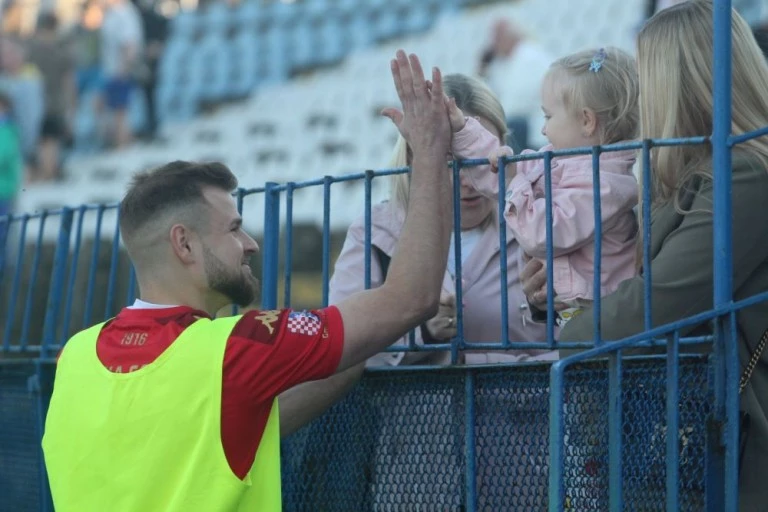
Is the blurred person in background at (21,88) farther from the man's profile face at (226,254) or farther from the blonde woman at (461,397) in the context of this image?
the man's profile face at (226,254)

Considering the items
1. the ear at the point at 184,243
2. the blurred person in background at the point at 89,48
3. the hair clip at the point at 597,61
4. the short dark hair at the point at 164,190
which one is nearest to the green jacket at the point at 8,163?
the blurred person in background at the point at 89,48

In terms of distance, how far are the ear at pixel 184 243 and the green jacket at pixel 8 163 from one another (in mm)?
7935

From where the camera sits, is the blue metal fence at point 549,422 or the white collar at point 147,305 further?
the white collar at point 147,305

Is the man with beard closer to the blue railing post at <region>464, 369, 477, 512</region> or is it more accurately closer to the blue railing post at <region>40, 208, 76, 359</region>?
the blue railing post at <region>464, 369, 477, 512</region>

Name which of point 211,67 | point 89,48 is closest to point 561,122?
point 89,48

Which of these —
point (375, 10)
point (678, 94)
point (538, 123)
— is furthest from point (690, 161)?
point (375, 10)

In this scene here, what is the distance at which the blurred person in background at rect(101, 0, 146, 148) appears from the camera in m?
15.3

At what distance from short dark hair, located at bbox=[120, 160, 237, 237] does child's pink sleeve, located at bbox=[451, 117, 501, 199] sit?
600mm

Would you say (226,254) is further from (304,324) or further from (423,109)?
(423,109)

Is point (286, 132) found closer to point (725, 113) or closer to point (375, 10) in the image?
point (375, 10)

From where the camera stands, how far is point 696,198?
3412 millimetres

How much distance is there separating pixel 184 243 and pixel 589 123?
1080 mm

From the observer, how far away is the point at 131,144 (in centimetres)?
1609

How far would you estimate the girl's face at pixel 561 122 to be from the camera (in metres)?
3.88
